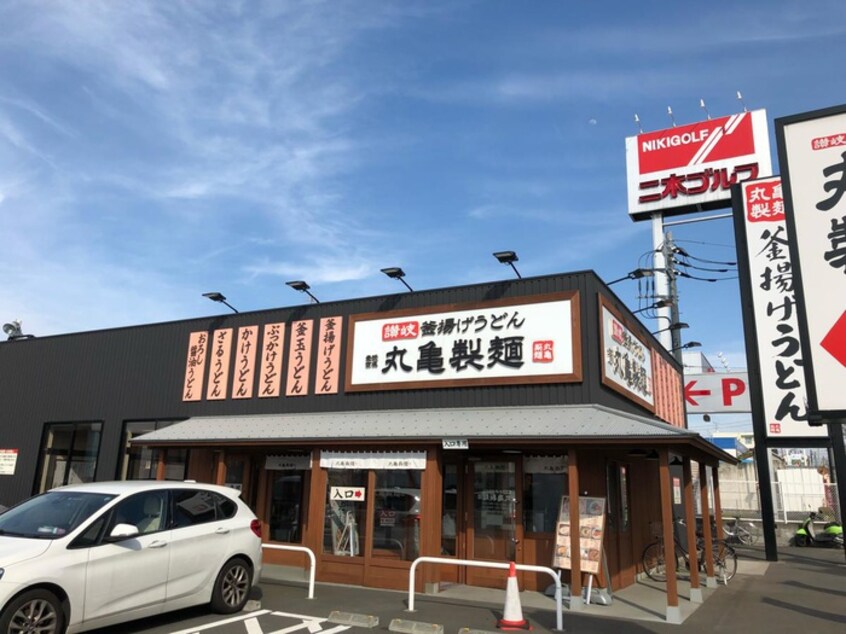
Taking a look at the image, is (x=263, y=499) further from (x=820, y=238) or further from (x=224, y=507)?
(x=820, y=238)

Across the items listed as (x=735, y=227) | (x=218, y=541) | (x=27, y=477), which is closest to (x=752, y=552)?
(x=735, y=227)

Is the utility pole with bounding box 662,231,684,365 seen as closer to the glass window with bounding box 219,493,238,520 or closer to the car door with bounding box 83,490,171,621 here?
the glass window with bounding box 219,493,238,520

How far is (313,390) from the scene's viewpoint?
47.1ft

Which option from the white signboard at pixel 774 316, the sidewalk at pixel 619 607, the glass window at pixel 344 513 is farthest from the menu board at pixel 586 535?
the white signboard at pixel 774 316

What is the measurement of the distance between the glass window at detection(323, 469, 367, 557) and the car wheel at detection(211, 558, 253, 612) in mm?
3175

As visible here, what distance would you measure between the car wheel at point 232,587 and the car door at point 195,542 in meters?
0.14

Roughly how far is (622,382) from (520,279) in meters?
3.05

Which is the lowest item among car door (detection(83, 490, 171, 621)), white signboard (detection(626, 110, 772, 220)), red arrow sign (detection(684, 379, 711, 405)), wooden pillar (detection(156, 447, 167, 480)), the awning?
car door (detection(83, 490, 171, 621))

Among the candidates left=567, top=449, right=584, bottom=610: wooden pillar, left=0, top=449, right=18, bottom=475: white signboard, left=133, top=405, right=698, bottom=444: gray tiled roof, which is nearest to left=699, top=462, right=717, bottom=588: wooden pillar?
left=133, top=405, right=698, bottom=444: gray tiled roof

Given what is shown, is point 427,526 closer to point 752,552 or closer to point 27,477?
point 27,477

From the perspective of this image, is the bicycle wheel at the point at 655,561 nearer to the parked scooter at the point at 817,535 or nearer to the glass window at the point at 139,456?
the parked scooter at the point at 817,535

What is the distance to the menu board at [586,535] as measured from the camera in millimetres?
9945

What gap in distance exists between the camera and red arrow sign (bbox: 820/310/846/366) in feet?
19.2

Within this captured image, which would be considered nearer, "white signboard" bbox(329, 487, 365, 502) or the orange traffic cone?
the orange traffic cone
